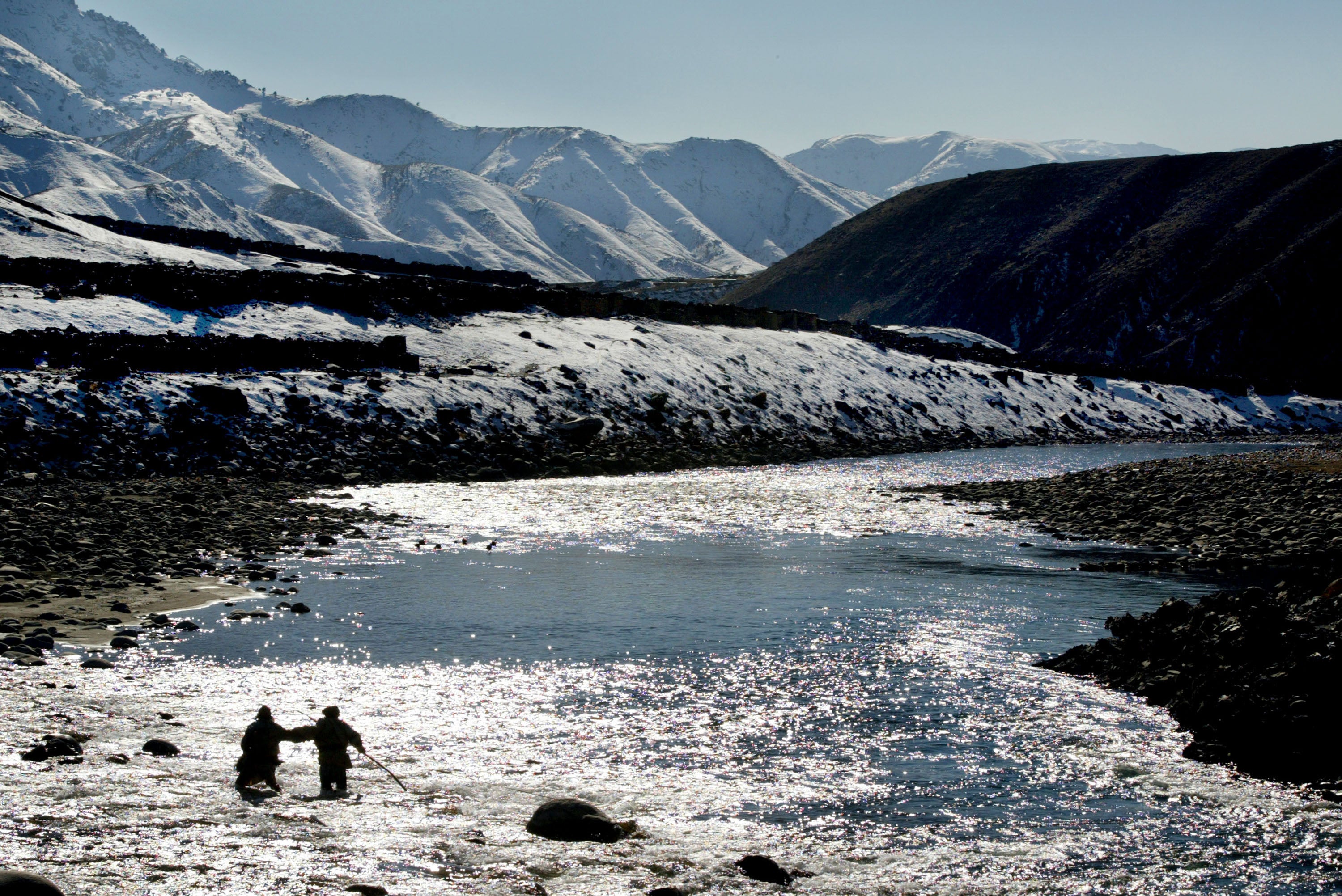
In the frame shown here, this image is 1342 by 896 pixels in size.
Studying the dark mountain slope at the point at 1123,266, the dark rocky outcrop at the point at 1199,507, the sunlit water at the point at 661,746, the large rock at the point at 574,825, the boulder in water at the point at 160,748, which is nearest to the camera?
the sunlit water at the point at 661,746

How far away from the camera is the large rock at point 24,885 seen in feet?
28.9

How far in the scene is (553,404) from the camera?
56.0 meters

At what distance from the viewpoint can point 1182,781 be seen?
1370 centimetres

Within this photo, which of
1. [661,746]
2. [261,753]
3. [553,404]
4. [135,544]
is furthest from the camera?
[553,404]

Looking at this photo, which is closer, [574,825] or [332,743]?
[574,825]

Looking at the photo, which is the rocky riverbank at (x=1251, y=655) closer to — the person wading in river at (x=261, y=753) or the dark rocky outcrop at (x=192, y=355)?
the person wading in river at (x=261, y=753)

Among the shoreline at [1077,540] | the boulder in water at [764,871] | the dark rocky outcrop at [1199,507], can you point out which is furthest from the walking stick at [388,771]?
the dark rocky outcrop at [1199,507]

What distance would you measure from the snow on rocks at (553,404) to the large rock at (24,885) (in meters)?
32.4

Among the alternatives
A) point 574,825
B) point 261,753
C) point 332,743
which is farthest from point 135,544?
point 574,825

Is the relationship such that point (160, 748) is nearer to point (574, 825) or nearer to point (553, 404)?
point (574, 825)

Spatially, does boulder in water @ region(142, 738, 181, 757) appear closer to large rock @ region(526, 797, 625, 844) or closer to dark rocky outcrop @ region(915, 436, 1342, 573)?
large rock @ region(526, 797, 625, 844)

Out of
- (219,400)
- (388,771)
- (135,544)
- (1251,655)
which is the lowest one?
(388,771)

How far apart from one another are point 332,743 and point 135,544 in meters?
16.7

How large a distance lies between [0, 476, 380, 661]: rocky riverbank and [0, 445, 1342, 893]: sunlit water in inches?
66.2
